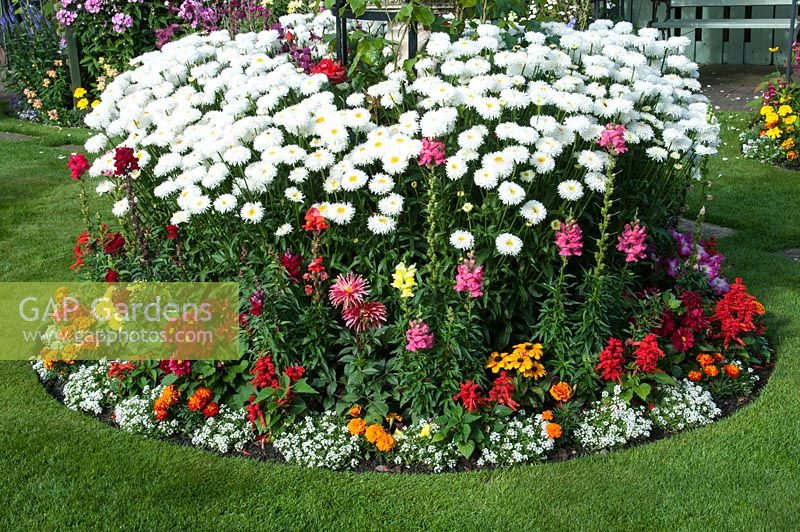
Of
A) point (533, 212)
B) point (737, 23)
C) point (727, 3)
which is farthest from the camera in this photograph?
point (727, 3)

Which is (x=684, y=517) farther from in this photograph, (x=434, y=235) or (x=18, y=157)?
(x=18, y=157)

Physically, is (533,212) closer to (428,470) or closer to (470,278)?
(470,278)

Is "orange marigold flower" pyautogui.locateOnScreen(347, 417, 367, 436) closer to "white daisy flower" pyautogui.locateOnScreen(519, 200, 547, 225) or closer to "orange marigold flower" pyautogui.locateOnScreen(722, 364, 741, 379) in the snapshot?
"white daisy flower" pyautogui.locateOnScreen(519, 200, 547, 225)

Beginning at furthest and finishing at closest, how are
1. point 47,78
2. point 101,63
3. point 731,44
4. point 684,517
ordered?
1. point 731,44
2. point 47,78
3. point 101,63
4. point 684,517

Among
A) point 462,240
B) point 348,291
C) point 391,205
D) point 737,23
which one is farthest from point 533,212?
point 737,23

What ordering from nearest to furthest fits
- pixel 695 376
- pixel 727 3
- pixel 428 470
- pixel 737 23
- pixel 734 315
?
pixel 428 470 → pixel 695 376 → pixel 734 315 → pixel 737 23 → pixel 727 3

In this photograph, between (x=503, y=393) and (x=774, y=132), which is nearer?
(x=503, y=393)

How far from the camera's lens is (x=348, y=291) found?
3.14 meters

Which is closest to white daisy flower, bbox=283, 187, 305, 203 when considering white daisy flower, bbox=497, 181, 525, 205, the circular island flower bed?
the circular island flower bed

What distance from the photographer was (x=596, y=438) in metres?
3.11

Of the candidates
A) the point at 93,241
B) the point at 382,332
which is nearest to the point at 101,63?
the point at 93,241

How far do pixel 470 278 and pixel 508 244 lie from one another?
20cm

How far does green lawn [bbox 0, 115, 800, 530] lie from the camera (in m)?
2.72

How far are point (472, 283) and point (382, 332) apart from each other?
0.43 metres
